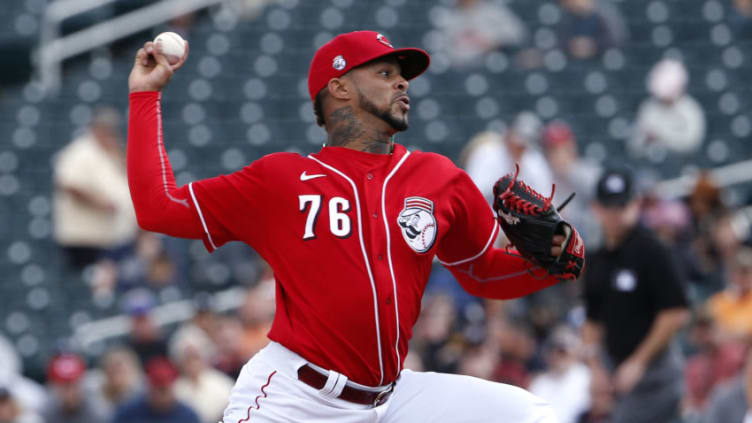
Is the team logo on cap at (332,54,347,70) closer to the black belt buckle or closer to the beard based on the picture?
the beard

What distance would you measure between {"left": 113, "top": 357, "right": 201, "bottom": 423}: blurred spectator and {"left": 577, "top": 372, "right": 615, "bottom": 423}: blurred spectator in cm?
230

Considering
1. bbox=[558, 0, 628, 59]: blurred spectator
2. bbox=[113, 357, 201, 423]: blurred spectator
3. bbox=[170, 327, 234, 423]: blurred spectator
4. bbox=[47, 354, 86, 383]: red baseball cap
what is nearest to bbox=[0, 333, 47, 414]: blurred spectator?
bbox=[47, 354, 86, 383]: red baseball cap

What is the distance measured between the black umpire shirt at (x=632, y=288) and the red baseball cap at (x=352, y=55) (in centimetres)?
238

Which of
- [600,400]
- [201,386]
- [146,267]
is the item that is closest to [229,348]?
[201,386]

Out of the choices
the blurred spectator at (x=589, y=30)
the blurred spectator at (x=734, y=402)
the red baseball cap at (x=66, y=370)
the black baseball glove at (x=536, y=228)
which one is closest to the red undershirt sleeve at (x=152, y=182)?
the black baseball glove at (x=536, y=228)

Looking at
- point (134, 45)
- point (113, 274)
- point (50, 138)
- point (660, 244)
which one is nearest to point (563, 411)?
point (660, 244)

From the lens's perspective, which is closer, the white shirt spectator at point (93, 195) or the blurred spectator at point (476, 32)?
the white shirt spectator at point (93, 195)

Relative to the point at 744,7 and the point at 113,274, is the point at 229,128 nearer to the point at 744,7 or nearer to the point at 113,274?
the point at 113,274

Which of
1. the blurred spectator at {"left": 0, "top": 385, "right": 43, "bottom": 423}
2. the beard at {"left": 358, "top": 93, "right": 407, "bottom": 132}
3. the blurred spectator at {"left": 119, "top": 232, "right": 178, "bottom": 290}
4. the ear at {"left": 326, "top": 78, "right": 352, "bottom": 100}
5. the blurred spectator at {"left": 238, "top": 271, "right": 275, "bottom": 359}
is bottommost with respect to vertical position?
the blurred spectator at {"left": 0, "top": 385, "right": 43, "bottom": 423}

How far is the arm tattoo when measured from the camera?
12.6 ft

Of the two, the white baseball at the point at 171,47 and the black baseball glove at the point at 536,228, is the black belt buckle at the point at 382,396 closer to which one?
the black baseball glove at the point at 536,228

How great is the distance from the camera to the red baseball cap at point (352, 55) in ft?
12.5

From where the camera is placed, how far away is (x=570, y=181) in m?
9.09

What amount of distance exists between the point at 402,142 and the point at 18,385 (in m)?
4.23
